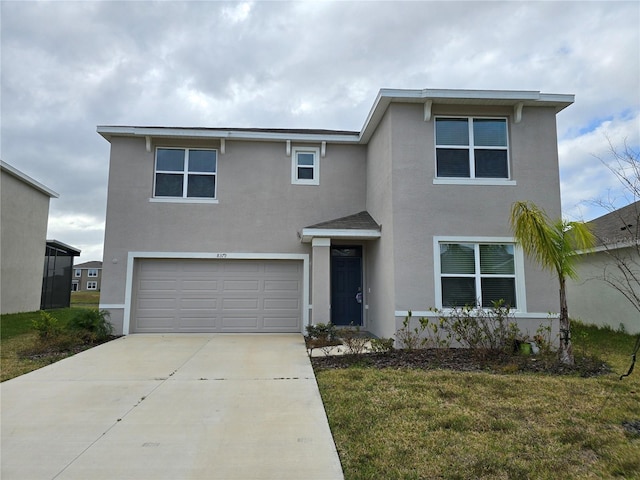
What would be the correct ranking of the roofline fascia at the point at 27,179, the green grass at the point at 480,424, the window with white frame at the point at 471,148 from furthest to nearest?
the roofline fascia at the point at 27,179
the window with white frame at the point at 471,148
the green grass at the point at 480,424

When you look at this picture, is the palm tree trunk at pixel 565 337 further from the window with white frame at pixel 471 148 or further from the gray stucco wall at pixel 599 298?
the gray stucco wall at pixel 599 298

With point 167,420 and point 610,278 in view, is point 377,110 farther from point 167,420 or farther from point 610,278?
point 610,278

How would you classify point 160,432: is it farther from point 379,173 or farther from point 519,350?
point 379,173

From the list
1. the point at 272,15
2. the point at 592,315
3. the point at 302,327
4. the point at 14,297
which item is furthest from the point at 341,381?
the point at 14,297

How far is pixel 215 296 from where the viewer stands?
470 inches

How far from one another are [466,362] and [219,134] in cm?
909

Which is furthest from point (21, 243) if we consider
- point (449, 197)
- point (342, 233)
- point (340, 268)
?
point (449, 197)

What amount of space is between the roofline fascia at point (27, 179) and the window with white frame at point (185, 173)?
775 cm

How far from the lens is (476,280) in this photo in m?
9.34

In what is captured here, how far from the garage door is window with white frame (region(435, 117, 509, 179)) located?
547cm

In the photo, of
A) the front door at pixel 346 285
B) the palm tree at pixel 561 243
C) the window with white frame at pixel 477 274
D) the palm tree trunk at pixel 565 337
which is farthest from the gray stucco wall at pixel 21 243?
the palm tree trunk at pixel 565 337

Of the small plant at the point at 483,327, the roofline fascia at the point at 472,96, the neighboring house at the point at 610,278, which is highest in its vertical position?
the roofline fascia at the point at 472,96

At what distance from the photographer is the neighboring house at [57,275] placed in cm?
1969

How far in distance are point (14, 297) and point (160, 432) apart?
635 inches
